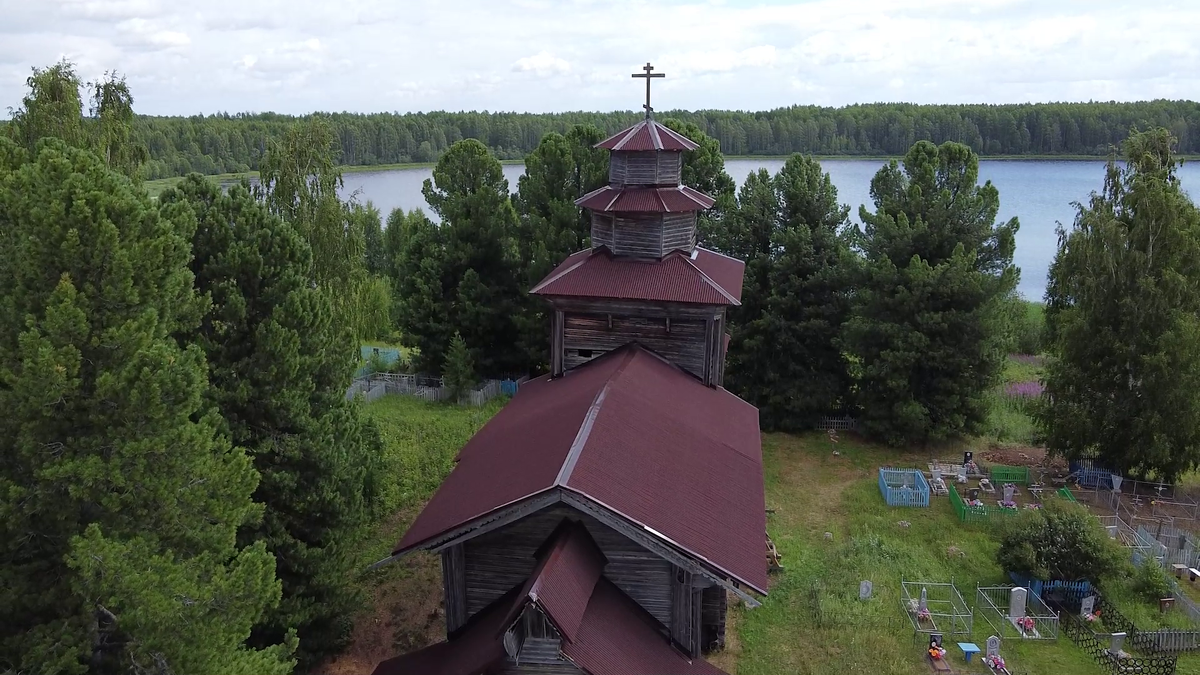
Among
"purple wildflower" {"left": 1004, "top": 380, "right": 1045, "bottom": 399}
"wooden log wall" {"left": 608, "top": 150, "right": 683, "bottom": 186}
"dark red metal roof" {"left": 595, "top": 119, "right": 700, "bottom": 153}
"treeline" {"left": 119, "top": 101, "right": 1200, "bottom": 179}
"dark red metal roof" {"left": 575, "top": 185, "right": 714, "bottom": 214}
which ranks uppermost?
"treeline" {"left": 119, "top": 101, "right": 1200, "bottom": 179}

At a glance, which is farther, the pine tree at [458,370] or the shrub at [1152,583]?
the pine tree at [458,370]

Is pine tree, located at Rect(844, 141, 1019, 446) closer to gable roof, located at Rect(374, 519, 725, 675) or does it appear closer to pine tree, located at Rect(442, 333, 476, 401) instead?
pine tree, located at Rect(442, 333, 476, 401)

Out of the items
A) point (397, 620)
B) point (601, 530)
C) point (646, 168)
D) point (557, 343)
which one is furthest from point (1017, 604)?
point (397, 620)

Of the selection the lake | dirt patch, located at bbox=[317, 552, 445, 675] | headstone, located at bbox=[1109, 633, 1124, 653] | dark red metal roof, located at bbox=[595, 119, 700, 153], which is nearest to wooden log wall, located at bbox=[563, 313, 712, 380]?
dark red metal roof, located at bbox=[595, 119, 700, 153]

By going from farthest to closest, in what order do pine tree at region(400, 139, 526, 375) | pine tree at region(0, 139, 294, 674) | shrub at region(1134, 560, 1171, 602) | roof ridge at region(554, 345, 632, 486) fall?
pine tree at region(400, 139, 526, 375) < shrub at region(1134, 560, 1171, 602) < roof ridge at region(554, 345, 632, 486) < pine tree at region(0, 139, 294, 674)

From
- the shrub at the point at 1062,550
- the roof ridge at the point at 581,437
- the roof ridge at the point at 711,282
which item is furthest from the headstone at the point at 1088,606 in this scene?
the roof ridge at the point at 581,437

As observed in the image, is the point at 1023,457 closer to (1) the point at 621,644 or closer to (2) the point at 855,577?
(2) the point at 855,577

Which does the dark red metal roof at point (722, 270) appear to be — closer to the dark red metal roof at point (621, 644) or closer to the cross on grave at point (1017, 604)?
the dark red metal roof at point (621, 644)

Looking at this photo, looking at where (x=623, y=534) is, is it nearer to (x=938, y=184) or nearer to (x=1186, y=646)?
(x=1186, y=646)
